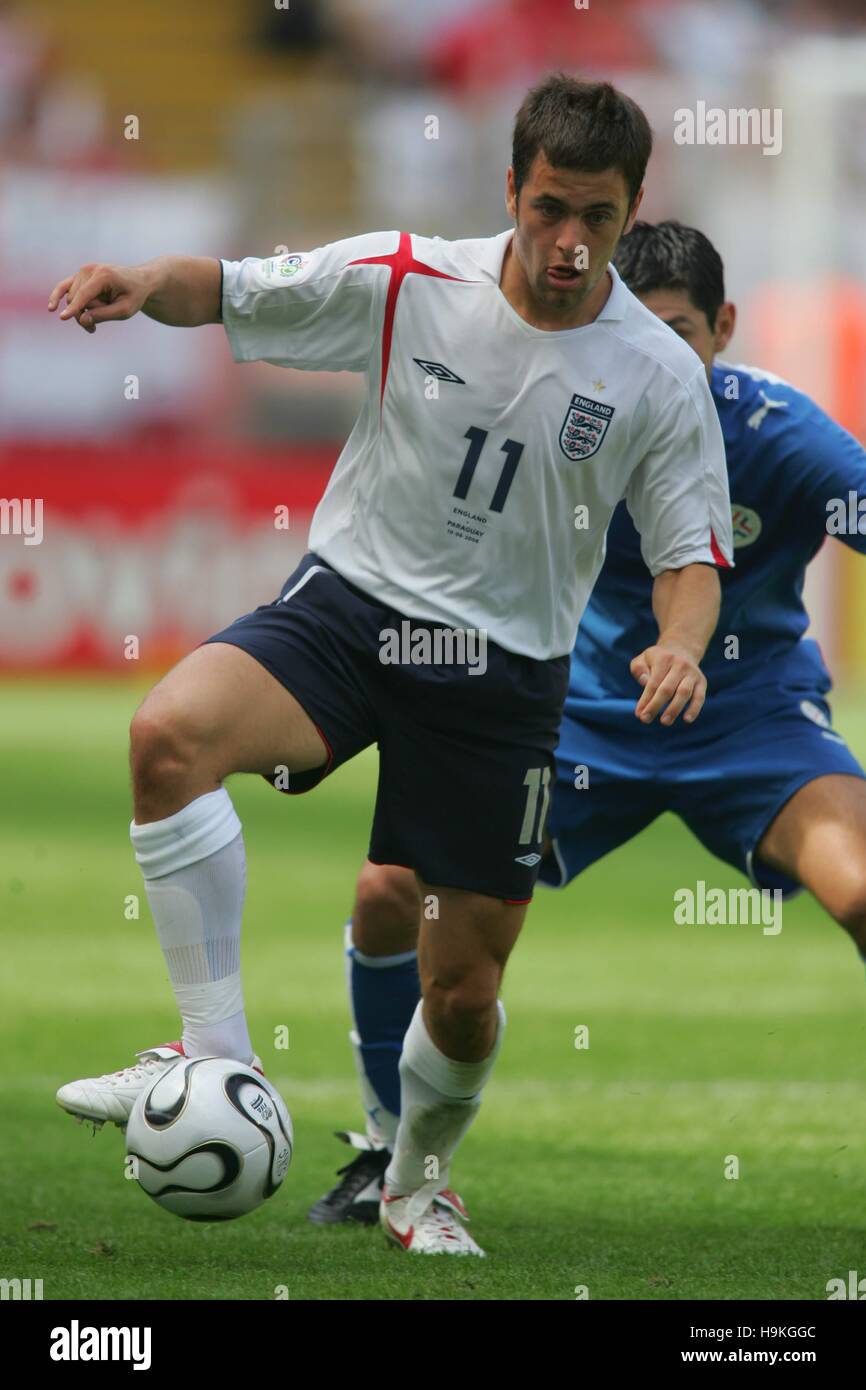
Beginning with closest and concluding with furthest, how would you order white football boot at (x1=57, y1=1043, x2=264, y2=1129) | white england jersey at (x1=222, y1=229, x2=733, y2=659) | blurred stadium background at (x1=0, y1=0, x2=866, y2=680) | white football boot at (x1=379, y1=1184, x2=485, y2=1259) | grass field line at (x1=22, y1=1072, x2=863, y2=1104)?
white football boot at (x1=57, y1=1043, x2=264, y2=1129) → white england jersey at (x1=222, y1=229, x2=733, y2=659) → white football boot at (x1=379, y1=1184, x2=485, y2=1259) → grass field line at (x1=22, y1=1072, x2=863, y2=1104) → blurred stadium background at (x1=0, y1=0, x2=866, y2=680)

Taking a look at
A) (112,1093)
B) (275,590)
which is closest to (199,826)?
(112,1093)

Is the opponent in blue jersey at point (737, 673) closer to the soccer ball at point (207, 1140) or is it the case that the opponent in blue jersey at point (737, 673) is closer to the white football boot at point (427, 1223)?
the white football boot at point (427, 1223)

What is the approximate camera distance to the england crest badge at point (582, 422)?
159 inches

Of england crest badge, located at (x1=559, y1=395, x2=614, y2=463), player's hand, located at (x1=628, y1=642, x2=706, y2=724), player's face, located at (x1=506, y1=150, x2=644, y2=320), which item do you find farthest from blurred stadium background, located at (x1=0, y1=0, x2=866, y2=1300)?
player's face, located at (x1=506, y1=150, x2=644, y2=320)

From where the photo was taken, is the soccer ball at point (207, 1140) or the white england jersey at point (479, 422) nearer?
the soccer ball at point (207, 1140)

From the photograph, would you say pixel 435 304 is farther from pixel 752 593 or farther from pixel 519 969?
pixel 519 969

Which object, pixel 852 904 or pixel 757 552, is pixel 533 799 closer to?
pixel 852 904

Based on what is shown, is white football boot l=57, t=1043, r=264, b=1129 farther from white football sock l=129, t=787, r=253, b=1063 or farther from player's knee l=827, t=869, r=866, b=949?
player's knee l=827, t=869, r=866, b=949

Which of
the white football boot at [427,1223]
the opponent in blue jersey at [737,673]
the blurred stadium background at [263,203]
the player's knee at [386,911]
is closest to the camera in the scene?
the white football boot at [427,1223]

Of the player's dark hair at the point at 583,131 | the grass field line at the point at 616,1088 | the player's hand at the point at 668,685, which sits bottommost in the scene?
the grass field line at the point at 616,1088

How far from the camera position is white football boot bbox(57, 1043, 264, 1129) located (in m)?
3.82

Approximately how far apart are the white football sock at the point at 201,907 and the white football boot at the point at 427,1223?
2.78ft

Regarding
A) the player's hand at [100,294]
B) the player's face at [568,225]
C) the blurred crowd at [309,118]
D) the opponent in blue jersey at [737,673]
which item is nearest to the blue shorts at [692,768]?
the opponent in blue jersey at [737,673]

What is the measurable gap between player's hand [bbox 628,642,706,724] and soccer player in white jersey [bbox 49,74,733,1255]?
0.12ft
